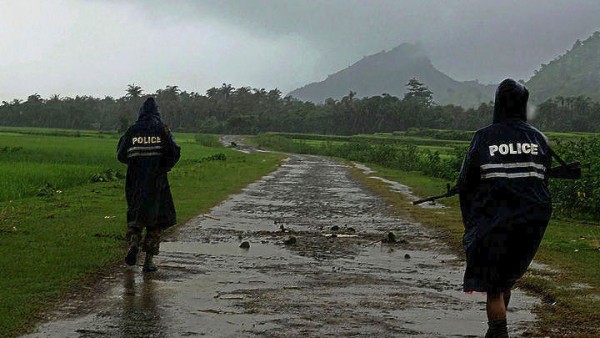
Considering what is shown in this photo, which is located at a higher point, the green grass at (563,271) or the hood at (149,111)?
the hood at (149,111)

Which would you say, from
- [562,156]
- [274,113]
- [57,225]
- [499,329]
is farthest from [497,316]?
[274,113]

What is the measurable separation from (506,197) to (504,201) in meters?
0.03

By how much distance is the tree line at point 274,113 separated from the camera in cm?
8544

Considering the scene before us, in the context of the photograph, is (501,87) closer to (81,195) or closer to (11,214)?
(11,214)

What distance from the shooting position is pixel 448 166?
30.9m

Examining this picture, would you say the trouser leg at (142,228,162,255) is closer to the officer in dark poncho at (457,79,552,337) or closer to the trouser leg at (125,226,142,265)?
the trouser leg at (125,226,142,265)

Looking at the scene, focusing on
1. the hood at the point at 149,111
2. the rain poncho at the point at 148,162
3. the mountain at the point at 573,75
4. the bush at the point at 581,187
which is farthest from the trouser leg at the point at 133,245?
the mountain at the point at 573,75

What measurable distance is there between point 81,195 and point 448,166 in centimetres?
1854

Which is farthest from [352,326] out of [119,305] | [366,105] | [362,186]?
[366,105]

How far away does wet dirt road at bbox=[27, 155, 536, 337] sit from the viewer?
6020 mm

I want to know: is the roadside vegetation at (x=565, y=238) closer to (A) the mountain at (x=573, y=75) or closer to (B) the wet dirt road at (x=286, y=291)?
(B) the wet dirt road at (x=286, y=291)

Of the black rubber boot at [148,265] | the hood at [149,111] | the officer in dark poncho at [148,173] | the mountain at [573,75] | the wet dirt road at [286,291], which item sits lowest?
the wet dirt road at [286,291]

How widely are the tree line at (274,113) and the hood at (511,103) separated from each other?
7610cm

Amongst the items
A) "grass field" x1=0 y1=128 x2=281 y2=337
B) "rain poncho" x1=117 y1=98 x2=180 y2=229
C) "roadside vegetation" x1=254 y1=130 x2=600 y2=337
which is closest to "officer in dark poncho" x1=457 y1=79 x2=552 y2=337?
"roadside vegetation" x1=254 y1=130 x2=600 y2=337
